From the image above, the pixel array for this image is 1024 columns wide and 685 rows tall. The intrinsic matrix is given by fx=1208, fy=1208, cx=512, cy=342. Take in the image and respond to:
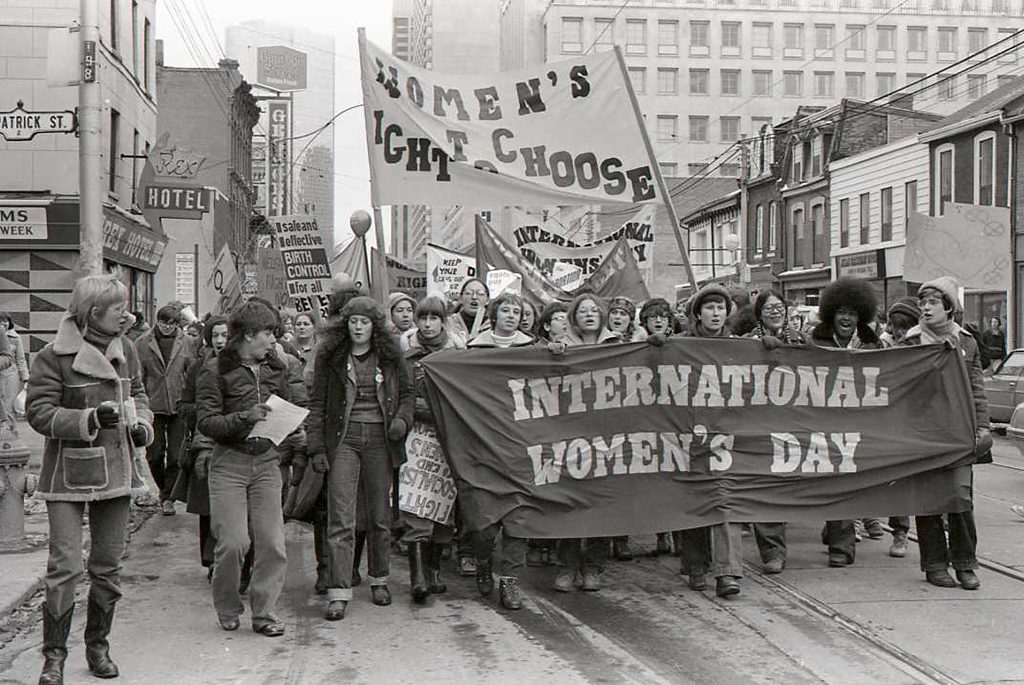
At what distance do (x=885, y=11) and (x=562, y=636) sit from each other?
9119cm

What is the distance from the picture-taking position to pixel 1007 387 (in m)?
19.4

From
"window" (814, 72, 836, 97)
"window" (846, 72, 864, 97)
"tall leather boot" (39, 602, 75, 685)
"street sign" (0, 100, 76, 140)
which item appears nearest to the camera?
"tall leather boot" (39, 602, 75, 685)

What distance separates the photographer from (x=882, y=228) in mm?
39188

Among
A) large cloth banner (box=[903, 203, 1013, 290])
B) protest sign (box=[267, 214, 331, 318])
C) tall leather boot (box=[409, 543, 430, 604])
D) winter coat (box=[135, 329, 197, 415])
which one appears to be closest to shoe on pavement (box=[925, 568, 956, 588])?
tall leather boot (box=[409, 543, 430, 604])

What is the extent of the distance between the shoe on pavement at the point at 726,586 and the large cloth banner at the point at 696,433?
1.39ft

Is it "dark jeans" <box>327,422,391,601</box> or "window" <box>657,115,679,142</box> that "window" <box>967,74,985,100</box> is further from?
"dark jeans" <box>327,422,391,601</box>

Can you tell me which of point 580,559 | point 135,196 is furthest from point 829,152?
point 580,559

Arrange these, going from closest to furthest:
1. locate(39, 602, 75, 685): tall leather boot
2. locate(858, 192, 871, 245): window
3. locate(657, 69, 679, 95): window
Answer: locate(39, 602, 75, 685): tall leather boot → locate(858, 192, 871, 245): window → locate(657, 69, 679, 95): window

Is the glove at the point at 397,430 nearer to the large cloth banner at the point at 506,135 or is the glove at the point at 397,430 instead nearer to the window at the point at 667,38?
the large cloth banner at the point at 506,135

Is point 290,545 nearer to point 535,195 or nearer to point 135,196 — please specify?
point 535,195

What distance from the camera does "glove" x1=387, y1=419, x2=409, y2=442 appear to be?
717 cm

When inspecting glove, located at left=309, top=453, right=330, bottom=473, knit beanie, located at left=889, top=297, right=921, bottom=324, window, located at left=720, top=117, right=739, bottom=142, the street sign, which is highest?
window, located at left=720, top=117, right=739, bottom=142

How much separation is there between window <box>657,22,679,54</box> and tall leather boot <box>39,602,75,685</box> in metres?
86.2

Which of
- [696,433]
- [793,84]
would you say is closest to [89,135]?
[696,433]
